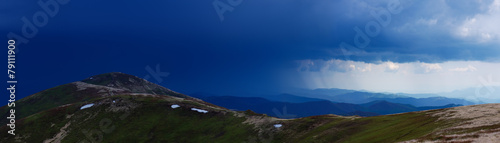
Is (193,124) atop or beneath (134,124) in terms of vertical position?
beneath

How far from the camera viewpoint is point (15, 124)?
11606 cm

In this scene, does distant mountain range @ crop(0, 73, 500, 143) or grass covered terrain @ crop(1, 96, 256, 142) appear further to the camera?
grass covered terrain @ crop(1, 96, 256, 142)

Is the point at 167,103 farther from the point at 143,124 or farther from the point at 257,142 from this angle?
the point at 257,142

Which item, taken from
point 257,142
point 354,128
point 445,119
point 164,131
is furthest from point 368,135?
point 164,131

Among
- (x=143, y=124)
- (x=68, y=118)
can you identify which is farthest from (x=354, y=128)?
(x=68, y=118)

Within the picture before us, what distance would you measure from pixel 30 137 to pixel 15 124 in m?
17.6

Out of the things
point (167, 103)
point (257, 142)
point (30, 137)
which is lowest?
point (257, 142)

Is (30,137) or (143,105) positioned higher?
(143,105)

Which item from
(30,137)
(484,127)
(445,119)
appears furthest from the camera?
(30,137)

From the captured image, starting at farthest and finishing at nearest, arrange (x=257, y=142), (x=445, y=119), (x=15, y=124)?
(x=15, y=124) < (x=257, y=142) < (x=445, y=119)

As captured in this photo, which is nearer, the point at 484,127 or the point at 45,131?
the point at 484,127

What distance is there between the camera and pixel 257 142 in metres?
86.2

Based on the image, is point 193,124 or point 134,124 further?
point 134,124

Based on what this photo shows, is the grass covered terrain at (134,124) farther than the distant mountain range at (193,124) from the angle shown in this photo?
Yes
